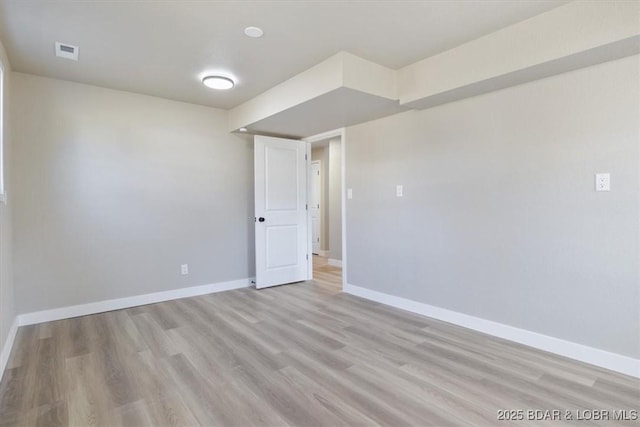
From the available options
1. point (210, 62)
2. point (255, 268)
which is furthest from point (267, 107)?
point (255, 268)

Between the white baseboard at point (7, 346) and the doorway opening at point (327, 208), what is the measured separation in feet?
10.5

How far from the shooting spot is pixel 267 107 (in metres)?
3.56

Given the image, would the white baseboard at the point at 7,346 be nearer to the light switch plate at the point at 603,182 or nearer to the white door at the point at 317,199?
the light switch plate at the point at 603,182

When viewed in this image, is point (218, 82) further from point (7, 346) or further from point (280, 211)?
point (7, 346)

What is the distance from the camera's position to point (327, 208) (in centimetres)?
692

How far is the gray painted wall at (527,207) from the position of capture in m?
2.12

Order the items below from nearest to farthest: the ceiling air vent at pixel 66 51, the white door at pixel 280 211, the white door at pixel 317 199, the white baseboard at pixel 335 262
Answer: the ceiling air vent at pixel 66 51
the white door at pixel 280 211
the white baseboard at pixel 335 262
the white door at pixel 317 199

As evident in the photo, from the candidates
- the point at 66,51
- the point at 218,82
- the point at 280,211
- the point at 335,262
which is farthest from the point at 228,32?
the point at 335,262

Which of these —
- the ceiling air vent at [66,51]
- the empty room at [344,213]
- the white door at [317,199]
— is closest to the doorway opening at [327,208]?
the white door at [317,199]

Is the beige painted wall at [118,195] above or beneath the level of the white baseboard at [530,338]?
above

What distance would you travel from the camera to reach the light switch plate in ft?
7.07

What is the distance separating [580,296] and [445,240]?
108cm

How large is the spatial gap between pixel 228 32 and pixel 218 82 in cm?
86

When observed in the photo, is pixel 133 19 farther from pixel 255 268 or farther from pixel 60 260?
pixel 255 268
